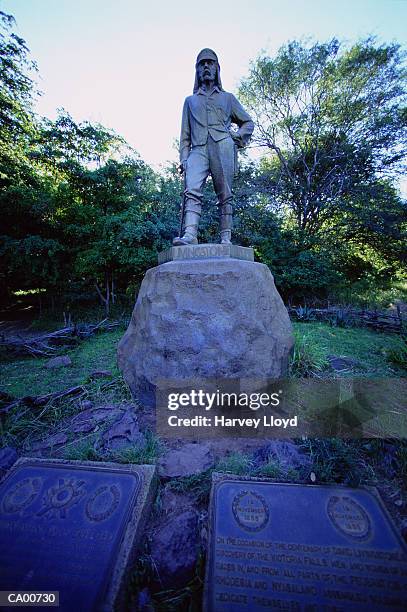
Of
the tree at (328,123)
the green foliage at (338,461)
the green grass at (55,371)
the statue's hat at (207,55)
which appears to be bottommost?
the green grass at (55,371)

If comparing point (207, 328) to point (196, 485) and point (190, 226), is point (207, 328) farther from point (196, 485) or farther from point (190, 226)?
point (190, 226)

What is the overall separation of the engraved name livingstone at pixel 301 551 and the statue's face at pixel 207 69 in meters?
4.21

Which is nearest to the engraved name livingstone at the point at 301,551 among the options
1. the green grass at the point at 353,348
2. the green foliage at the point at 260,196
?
the green grass at the point at 353,348

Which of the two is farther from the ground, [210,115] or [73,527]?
[210,115]

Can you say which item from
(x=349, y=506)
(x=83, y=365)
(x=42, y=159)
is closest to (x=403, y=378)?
(x=349, y=506)

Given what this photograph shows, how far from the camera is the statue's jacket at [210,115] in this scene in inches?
132

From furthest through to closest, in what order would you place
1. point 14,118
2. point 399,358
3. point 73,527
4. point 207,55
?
point 14,118, point 399,358, point 207,55, point 73,527

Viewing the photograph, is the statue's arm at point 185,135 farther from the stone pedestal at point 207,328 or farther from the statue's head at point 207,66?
the stone pedestal at point 207,328

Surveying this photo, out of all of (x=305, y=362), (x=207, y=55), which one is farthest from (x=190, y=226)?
(x=305, y=362)

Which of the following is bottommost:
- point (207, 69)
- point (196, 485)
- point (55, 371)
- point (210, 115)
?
point (55, 371)

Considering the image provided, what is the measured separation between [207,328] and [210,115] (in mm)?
2684

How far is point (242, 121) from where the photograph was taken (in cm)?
354

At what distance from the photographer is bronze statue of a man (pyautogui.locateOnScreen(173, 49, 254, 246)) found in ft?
11.0

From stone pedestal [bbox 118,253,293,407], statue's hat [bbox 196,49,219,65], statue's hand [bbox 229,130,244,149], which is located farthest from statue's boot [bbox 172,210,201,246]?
statue's hat [bbox 196,49,219,65]
